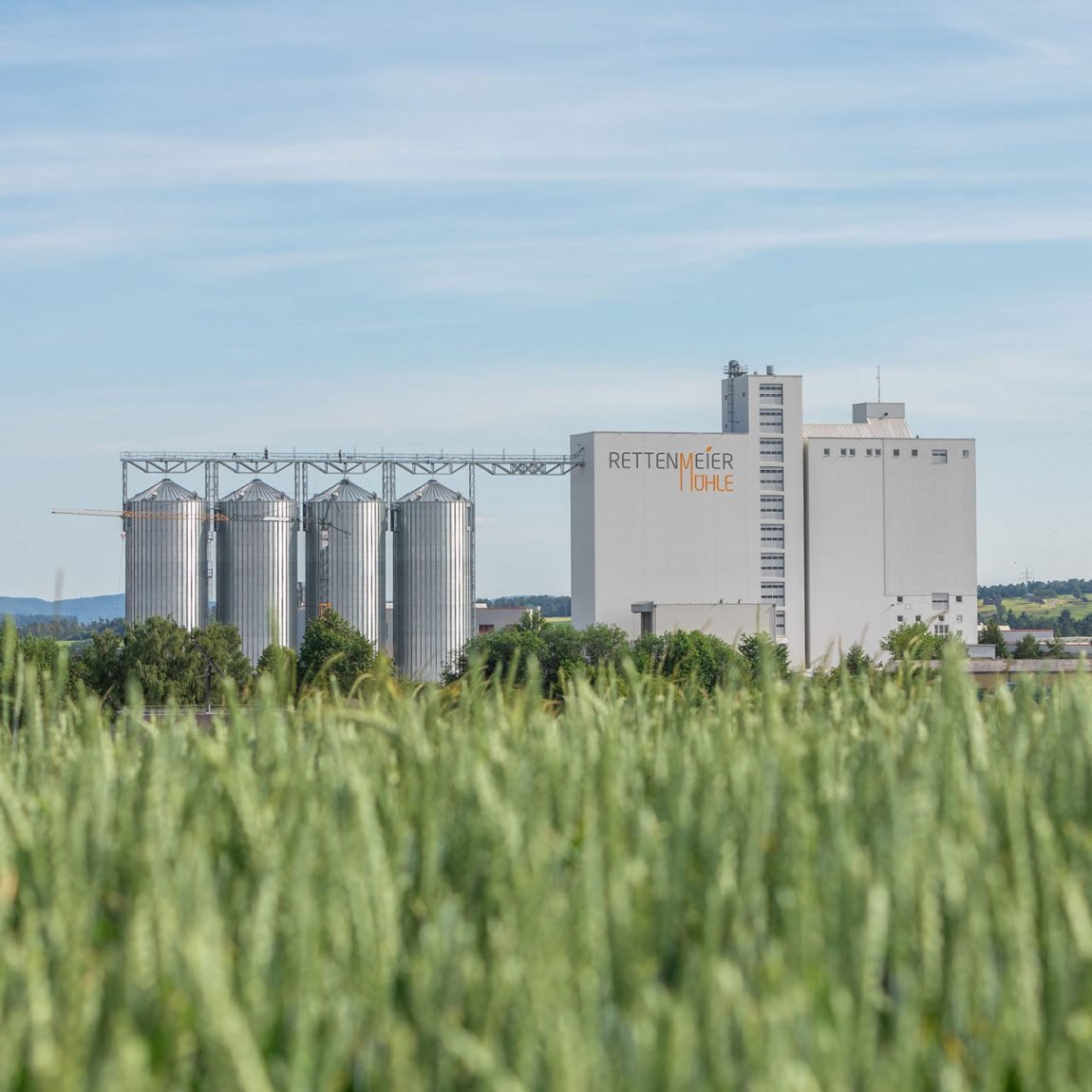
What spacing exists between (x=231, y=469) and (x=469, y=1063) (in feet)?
356

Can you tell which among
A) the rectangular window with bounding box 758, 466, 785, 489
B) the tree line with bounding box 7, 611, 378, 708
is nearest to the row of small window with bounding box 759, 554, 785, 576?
the rectangular window with bounding box 758, 466, 785, 489

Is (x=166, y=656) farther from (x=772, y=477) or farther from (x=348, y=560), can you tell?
(x=772, y=477)

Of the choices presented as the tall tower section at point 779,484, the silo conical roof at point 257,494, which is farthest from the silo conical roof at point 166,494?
the tall tower section at point 779,484

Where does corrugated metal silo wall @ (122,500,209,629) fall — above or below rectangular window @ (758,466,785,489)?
below

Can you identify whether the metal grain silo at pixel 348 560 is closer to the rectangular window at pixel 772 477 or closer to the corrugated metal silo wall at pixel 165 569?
the corrugated metal silo wall at pixel 165 569

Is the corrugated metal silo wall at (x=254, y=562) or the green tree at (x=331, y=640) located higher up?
the corrugated metal silo wall at (x=254, y=562)

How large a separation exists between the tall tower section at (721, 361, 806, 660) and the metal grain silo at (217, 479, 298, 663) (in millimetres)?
39708

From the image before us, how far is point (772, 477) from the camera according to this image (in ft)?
419

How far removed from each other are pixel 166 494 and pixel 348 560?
12793 mm

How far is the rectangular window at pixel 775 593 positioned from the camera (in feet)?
412

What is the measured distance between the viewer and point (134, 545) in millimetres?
100750

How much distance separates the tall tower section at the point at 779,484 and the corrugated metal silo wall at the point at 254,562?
39746 mm

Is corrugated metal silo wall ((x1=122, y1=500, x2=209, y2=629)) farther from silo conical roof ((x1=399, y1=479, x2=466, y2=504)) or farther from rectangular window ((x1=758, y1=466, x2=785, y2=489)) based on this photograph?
rectangular window ((x1=758, y1=466, x2=785, y2=489))

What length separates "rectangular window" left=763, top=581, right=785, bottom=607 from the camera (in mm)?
125625
